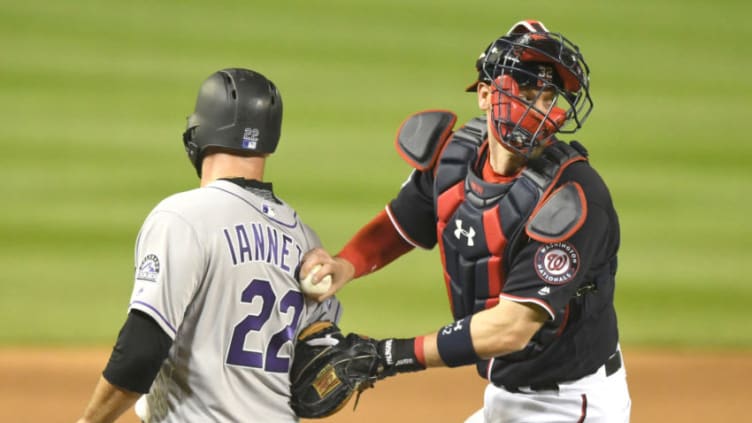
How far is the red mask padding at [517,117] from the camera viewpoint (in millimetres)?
2631

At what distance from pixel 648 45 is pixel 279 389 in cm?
574

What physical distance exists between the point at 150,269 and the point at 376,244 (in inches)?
43.8

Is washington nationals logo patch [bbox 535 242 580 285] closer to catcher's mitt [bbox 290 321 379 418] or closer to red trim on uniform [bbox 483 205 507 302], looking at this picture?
red trim on uniform [bbox 483 205 507 302]

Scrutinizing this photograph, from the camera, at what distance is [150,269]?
2.22 metres

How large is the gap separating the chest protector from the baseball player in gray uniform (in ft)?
1.65

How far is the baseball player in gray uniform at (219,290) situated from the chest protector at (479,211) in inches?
19.8

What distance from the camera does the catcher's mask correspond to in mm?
2633

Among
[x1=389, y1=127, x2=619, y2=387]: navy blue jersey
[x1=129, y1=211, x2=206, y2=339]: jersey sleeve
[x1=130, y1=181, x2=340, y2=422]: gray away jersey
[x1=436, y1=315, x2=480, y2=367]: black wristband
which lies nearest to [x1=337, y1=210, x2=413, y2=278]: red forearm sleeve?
[x1=389, y1=127, x2=619, y2=387]: navy blue jersey

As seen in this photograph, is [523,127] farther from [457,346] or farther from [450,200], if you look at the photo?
[457,346]

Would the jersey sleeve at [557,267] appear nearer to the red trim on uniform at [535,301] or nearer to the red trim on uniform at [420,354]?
the red trim on uniform at [535,301]

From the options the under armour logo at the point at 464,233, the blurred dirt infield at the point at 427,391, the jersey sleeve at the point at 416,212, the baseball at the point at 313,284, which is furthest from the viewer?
the blurred dirt infield at the point at 427,391

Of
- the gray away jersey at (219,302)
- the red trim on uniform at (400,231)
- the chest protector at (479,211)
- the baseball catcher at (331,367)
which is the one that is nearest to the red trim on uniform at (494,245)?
the chest protector at (479,211)

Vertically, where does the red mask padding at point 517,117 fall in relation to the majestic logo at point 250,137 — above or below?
above

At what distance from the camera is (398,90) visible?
6.93 m
